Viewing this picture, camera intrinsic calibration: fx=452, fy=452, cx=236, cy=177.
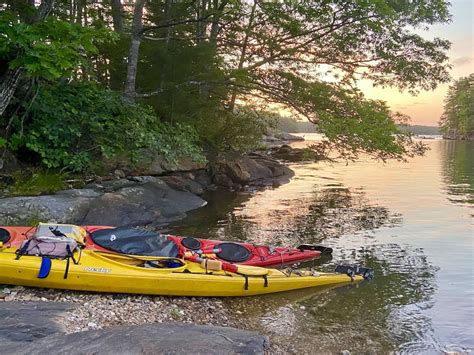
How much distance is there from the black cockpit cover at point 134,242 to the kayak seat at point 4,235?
3.79ft

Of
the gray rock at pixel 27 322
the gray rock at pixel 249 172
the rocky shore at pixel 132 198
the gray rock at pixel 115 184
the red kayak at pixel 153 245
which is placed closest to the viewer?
the gray rock at pixel 27 322

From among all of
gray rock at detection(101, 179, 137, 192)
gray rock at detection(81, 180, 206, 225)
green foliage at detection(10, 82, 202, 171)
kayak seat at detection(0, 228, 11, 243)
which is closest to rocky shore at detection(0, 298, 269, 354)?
kayak seat at detection(0, 228, 11, 243)

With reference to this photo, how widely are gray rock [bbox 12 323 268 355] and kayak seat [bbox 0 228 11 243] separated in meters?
2.59

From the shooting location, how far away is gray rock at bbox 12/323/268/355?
407 cm

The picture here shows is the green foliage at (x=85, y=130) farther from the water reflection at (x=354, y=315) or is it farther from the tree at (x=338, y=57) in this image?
the water reflection at (x=354, y=315)

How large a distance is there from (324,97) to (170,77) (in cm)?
533

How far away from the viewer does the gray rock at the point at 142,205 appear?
10.0 m

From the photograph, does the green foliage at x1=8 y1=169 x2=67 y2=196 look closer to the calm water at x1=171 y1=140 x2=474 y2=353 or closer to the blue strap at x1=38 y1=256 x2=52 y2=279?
the calm water at x1=171 y1=140 x2=474 y2=353

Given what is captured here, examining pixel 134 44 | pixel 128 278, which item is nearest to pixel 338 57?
pixel 134 44

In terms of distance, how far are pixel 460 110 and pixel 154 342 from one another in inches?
3373

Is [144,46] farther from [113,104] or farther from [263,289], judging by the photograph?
[263,289]

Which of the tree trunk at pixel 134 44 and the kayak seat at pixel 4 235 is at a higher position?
the tree trunk at pixel 134 44

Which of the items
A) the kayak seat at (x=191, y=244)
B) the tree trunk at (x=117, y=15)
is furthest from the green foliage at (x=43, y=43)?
the tree trunk at (x=117, y=15)

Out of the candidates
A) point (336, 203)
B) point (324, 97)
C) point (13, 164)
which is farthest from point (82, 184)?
point (336, 203)
